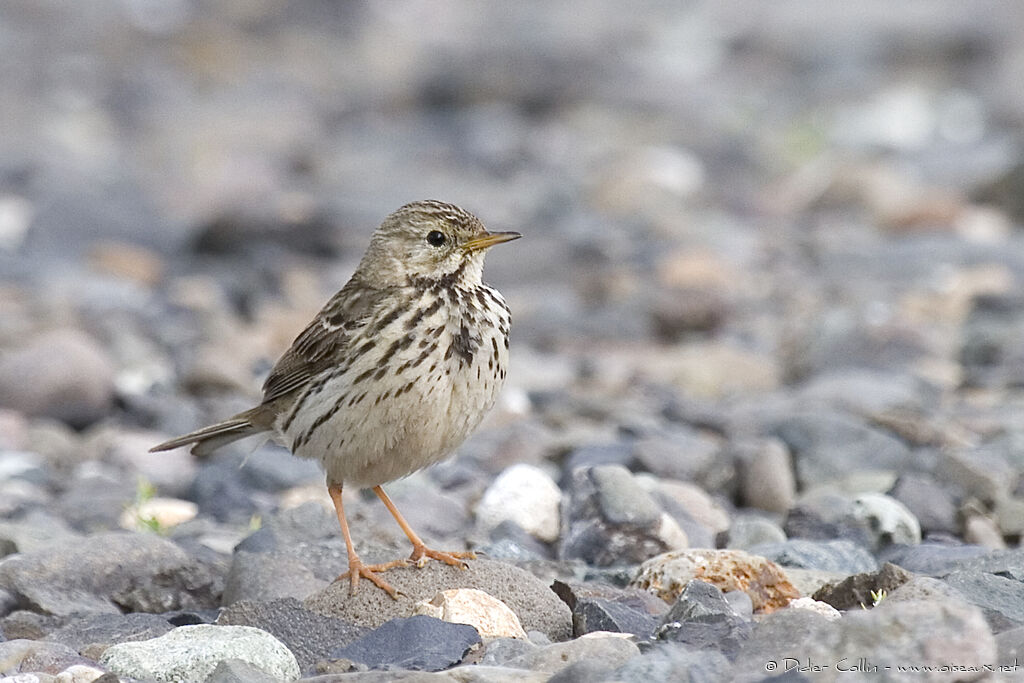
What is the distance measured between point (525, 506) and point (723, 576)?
1681 millimetres

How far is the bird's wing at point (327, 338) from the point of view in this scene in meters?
6.18

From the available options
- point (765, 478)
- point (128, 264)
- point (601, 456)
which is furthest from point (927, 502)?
point (128, 264)

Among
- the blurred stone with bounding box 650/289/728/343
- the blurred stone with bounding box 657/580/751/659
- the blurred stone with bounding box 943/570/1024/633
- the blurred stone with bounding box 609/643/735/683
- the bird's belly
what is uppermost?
the bird's belly

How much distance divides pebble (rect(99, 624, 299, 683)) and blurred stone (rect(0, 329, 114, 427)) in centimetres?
514

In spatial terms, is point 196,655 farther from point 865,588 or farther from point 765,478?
point 765,478

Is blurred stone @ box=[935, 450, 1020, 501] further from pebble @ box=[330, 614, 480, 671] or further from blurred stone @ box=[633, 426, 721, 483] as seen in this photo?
pebble @ box=[330, 614, 480, 671]

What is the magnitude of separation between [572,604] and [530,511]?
160 centimetres

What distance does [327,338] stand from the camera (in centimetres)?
635

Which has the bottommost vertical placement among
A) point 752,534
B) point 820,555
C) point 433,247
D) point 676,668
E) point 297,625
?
point 752,534

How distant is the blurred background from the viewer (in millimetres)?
10203

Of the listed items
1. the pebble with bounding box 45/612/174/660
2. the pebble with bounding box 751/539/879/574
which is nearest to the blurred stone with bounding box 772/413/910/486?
the pebble with bounding box 751/539/879/574

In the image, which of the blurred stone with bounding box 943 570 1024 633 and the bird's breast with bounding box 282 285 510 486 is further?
the bird's breast with bounding box 282 285 510 486

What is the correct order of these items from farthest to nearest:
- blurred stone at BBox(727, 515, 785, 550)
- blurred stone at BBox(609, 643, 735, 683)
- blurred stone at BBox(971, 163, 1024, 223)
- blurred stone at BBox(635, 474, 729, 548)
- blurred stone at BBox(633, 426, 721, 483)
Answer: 1. blurred stone at BBox(971, 163, 1024, 223)
2. blurred stone at BBox(633, 426, 721, 483)
3. blurred stone at BBox(635, 474, 729, 548)
4. blurred stone at BBox(727, 515, 785, 550)
5. blurred stone at BBox(609, 643, 735, 683)

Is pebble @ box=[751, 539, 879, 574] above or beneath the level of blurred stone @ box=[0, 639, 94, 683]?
beneath
